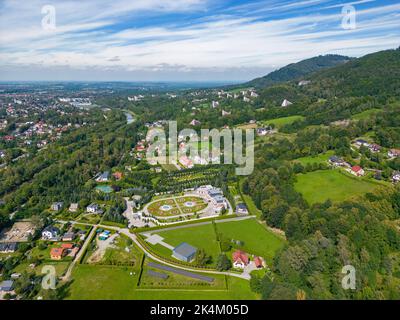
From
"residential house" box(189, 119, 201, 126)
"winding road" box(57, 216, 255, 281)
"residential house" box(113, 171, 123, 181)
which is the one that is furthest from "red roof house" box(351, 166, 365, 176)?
"residential house" box(189, 119, 201, 126)

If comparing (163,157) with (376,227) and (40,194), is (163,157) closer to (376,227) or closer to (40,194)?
(40,194)

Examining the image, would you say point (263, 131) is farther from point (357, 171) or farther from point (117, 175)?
point (117, 175)

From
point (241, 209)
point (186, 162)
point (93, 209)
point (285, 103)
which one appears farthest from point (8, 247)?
point (285, 103)

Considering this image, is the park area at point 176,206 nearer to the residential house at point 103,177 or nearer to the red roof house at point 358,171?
the residential house at point 103,177

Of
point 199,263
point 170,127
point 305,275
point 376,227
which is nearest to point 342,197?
point 376,227

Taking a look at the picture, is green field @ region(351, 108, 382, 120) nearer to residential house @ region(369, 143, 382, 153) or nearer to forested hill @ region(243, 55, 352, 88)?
residential house @ region(369, 143, 382, 153)

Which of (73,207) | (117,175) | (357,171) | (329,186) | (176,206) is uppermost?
(357,171)

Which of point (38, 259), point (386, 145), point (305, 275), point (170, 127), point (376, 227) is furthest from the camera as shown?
point (170, 127)
